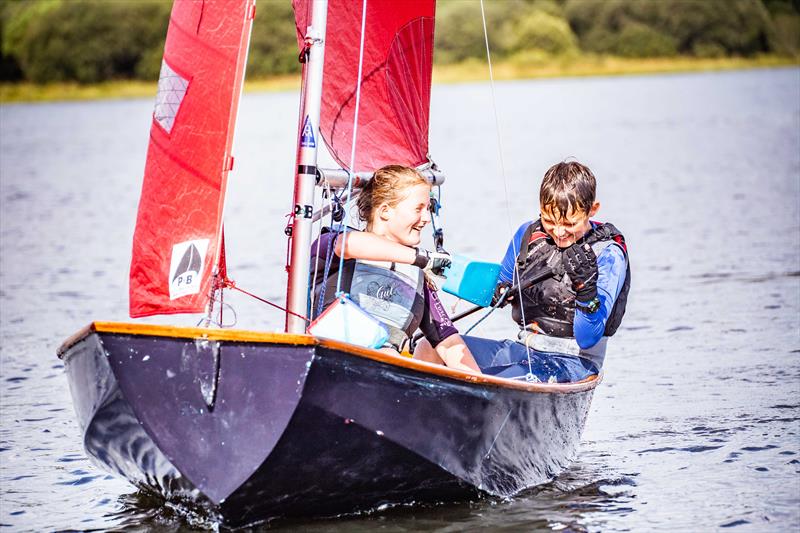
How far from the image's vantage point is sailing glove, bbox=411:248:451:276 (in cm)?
551

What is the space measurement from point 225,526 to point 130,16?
73.5 meters

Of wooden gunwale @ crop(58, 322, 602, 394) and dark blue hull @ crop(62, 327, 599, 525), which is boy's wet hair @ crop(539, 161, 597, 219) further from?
wooden gunwale @ crop(58, 322, 602, 394)

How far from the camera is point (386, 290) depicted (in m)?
5.75

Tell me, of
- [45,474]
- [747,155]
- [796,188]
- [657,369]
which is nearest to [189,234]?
[45,474]

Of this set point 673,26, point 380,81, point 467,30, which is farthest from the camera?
point 673,26

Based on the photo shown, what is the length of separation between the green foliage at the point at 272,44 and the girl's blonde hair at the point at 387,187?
198ft

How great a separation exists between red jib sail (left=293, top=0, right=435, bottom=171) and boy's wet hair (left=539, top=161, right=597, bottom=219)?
1.12 m

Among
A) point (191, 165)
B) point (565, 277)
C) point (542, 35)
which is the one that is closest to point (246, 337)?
point (191, 165)

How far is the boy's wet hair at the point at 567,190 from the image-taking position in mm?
6109

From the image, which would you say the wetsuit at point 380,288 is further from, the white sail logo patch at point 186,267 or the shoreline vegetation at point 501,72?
the shoreline vegetation at point 501,72

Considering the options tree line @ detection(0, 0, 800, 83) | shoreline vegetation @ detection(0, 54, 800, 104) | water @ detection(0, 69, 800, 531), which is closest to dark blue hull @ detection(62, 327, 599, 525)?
water @ detection(0, 69, 800, 531)

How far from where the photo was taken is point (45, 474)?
704cm

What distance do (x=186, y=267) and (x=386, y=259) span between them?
2.95 feet

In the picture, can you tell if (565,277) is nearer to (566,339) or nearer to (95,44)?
(566,339)
